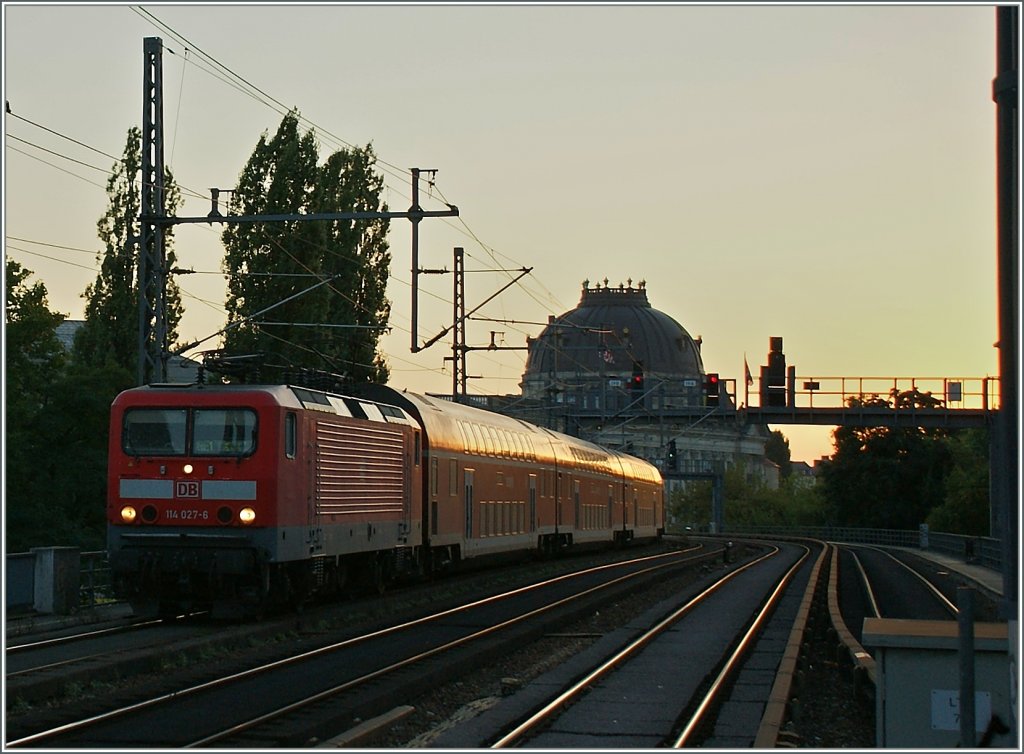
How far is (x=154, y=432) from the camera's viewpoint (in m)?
21.8

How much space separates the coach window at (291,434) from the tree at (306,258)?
23074 millimetres

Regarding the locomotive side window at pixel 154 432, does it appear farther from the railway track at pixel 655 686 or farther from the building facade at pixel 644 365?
the building facade at pixel 644 365

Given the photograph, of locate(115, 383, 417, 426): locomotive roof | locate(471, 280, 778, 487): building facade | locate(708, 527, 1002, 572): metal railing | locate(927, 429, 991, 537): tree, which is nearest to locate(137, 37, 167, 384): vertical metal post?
locate(115, 383, 417, 426): locomotive roof

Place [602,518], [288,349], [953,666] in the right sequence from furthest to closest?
[602,518]
[288,349]
[953,666]

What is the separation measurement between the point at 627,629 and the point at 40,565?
840cm

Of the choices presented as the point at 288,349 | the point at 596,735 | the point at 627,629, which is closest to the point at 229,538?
the point at 627,629

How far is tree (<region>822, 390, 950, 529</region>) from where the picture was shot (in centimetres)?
10225

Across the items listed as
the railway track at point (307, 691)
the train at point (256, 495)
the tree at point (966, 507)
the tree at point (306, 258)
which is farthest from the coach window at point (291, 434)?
the tree at point (966, 507)

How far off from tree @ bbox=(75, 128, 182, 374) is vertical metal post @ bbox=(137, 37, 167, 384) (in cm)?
2059

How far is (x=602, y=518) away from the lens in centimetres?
5438

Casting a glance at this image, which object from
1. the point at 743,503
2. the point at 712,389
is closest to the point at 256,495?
the point at 712,389

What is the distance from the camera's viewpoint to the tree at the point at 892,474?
102250 millimetres

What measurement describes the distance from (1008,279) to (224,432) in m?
13.9

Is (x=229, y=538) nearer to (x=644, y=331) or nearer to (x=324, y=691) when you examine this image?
(x=324, y=691)
